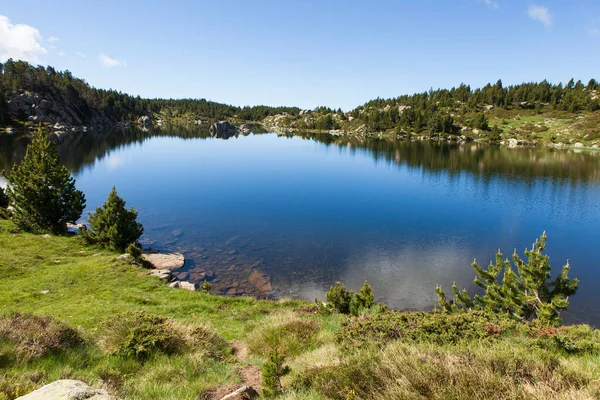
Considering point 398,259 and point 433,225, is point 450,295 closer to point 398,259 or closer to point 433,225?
point 398,259

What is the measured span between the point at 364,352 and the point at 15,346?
33.6 ft

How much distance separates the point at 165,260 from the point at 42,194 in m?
13.5

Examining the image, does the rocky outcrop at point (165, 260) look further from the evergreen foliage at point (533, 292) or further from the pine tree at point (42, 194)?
the evergreen foliage at point (533, 292)

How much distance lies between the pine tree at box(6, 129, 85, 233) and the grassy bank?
47.8ft

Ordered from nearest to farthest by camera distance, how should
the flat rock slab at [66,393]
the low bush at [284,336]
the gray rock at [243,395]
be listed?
the flat rock slab at [66,393], the gray rock at [243,395], the low bush at [284,336]

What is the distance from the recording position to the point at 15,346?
31.6 feet

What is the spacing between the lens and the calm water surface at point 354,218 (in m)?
29.7

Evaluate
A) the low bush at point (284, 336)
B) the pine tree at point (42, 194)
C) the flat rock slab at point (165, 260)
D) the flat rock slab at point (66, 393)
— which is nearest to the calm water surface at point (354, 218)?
the flat rock slab at point (165, 260)

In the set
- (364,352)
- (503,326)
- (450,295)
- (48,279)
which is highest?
(364,352)

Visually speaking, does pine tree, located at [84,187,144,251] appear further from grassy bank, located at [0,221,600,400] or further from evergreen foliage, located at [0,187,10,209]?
evergreen foliage, located at [0,187,10,209]

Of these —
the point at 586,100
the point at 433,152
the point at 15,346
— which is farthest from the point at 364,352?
the point at 586,100

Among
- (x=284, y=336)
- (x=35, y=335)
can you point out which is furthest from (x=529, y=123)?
(x=35, y=335)

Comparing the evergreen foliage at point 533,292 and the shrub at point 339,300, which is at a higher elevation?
the evergreen foliage at point 533,292

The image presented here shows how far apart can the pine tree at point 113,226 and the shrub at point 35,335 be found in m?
18.8
